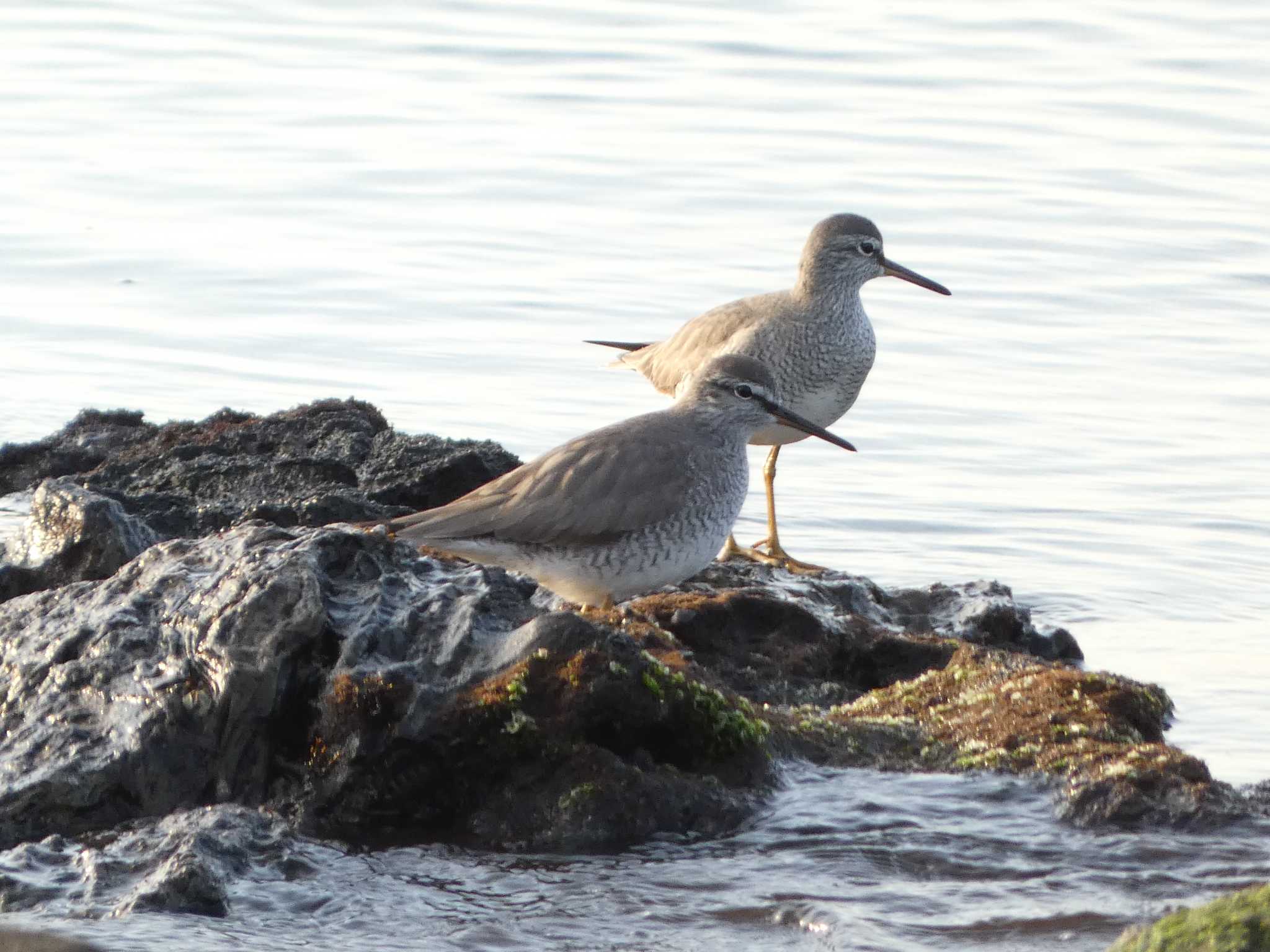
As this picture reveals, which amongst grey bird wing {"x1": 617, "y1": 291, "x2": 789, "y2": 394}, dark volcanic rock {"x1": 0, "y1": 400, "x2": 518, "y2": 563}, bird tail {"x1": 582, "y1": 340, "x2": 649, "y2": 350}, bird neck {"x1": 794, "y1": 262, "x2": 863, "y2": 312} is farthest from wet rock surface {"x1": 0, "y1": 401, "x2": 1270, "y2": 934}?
bird tail {"x1": 582, "y1": 340, "x2": 649, "y2": 350}

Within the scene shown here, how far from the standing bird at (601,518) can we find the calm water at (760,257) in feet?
4.84

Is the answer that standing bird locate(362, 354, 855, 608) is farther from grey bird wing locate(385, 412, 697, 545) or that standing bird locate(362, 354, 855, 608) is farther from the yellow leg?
the yellow leg

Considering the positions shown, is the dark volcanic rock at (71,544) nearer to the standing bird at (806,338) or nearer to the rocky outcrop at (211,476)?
the rocky outcrop at (211,476)

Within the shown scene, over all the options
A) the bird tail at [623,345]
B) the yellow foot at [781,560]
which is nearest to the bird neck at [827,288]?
the bird tail at [623,345]

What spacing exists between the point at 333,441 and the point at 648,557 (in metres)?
2.89

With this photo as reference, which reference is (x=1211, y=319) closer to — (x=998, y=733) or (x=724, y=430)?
(x=724, y=430)

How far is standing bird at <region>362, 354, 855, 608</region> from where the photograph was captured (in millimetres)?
6980

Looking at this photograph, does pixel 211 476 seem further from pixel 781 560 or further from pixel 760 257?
pixel 760 257

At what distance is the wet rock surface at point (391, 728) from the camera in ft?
17.6

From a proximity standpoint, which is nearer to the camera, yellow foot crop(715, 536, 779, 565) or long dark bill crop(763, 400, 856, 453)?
long dark bill crop(763, 400, 856, 453)

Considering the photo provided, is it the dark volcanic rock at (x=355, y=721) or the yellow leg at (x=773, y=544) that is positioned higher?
the yellow leg at (x=773, y=544)

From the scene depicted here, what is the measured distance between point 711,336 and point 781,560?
139cm

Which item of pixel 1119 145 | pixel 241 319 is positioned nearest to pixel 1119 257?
pixel 1119 145

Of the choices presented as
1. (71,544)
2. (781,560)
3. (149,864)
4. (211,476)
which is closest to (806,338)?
(781,560)
